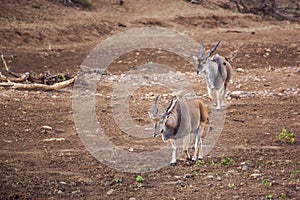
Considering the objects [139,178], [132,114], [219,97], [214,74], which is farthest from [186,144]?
[214,74]

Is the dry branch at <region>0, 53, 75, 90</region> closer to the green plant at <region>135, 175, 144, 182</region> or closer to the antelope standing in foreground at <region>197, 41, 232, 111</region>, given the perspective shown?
the antelope standing in foreground at <region>197, 41, 232, 111</region>

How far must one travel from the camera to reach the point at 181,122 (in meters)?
7.41

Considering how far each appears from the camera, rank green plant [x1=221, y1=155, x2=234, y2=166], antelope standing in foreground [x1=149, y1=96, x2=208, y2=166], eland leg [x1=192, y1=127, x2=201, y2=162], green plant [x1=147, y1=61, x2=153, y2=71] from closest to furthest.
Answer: antelope standing in foreground [x1=149, y1=96, x2=208, y2=166] < green plant [x1=221, y1=155, x2=234, y2=166] < eland leg [x1=192, y1=127, x2=201, y2=162] < green plant [x1=147, y1=61, x2=153, y2=71]

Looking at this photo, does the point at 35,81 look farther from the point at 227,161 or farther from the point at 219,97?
the point at 227,161

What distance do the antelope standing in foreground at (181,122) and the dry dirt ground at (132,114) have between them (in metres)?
0.29

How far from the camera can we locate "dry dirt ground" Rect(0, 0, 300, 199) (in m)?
6.53

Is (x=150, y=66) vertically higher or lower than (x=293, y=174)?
lower

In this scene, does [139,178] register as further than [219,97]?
No

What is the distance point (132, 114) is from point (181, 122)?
3.14 metres

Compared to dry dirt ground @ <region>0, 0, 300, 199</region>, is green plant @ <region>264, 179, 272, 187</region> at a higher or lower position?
higher

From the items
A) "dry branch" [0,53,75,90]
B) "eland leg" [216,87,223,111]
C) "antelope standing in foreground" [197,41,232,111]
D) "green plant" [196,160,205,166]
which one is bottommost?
"dry branch" [0,53,75,90]

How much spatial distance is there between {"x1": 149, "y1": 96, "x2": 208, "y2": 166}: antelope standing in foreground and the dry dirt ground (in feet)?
0.97

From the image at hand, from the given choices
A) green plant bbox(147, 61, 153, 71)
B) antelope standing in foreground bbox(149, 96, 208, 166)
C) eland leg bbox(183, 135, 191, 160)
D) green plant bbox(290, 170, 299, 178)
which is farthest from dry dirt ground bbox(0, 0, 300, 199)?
green plant bbox(147, 61, 153, 71)

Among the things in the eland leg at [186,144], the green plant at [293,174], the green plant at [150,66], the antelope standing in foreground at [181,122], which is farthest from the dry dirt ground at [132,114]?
the green plant at [150,66]
